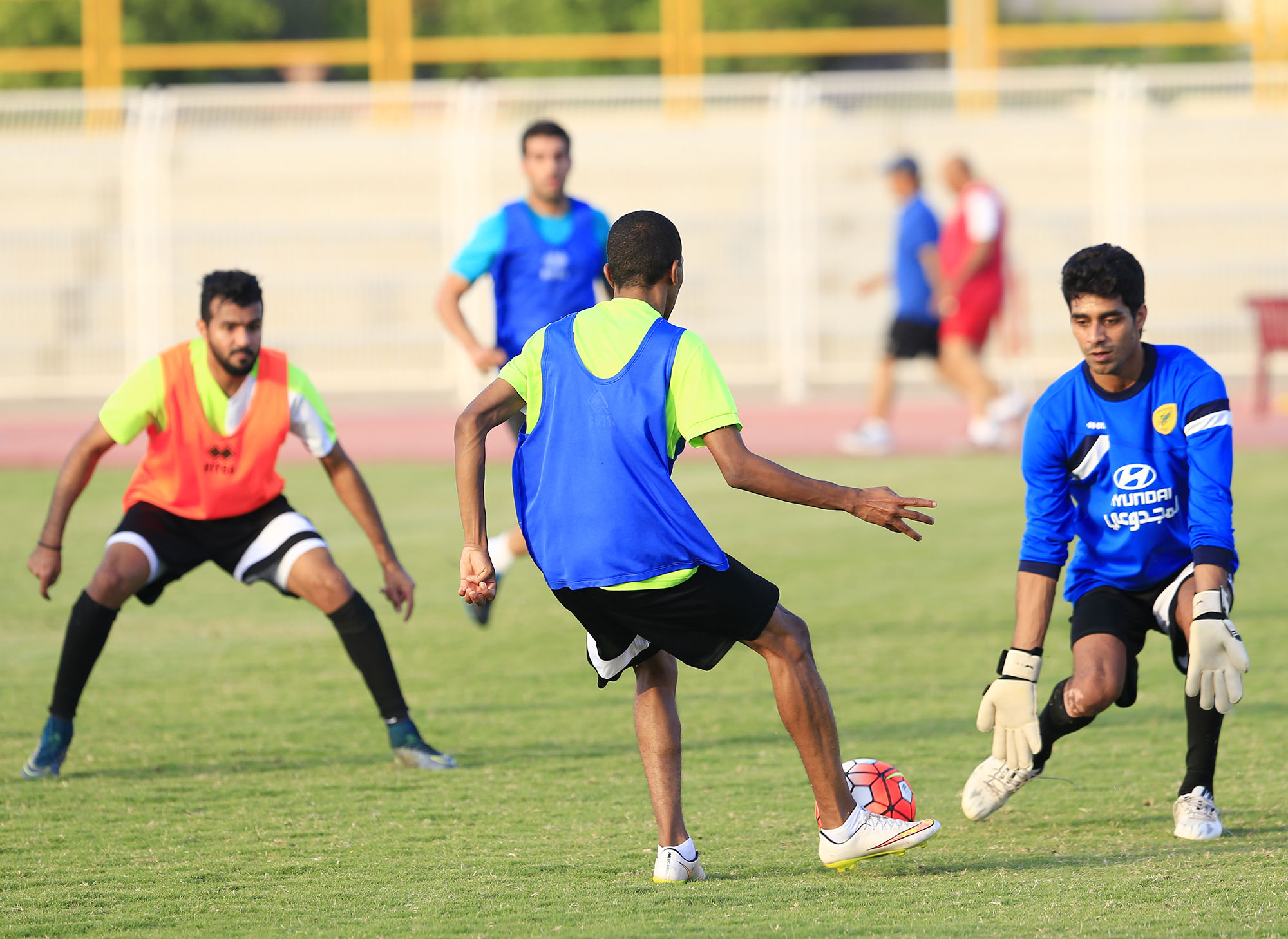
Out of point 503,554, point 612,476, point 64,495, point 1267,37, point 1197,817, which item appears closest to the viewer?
point 612,476

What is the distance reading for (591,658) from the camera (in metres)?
4.49

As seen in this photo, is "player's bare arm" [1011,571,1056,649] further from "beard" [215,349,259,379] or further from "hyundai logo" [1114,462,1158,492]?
"beard" [215,349,259,379]

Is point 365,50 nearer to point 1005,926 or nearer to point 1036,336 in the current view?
point 1036,336

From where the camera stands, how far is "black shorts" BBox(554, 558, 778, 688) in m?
4.17

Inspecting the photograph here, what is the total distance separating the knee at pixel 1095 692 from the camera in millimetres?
4660

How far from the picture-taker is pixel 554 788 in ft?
17.7

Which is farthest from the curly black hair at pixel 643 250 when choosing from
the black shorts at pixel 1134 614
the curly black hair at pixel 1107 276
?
the black shorts at pixel 1134 614

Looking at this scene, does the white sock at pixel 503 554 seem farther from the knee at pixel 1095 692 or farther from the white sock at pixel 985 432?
the white sock at pixel 985 432

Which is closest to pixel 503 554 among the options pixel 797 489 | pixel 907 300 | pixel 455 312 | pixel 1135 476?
pixel 455 312

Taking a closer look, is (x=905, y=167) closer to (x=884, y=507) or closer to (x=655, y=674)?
(x=655, y=674)

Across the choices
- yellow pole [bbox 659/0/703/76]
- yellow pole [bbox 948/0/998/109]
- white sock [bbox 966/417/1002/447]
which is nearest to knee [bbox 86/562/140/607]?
white sock [bbox 966/417/1002/447]

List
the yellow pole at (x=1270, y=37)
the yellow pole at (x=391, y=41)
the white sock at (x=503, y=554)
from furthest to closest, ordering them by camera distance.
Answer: the yellow pole at (x=391, y=41), the yellow pole at (x=1270, y=37), the white sock at (x=503, y=554)

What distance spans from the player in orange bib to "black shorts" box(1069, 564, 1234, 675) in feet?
7.15

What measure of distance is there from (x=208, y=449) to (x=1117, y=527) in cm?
299
